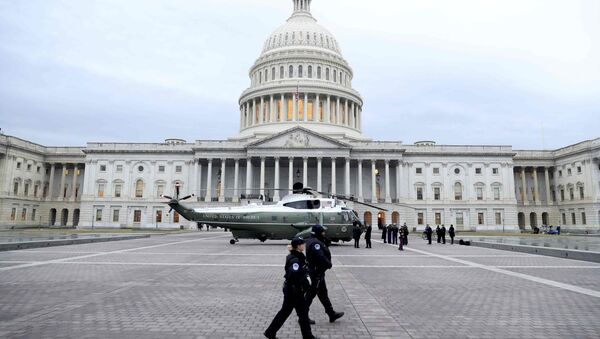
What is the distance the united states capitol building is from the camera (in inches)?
2781

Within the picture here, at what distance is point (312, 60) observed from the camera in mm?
88562

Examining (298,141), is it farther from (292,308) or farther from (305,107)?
(292,308)

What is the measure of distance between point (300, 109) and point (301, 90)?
13.1ft

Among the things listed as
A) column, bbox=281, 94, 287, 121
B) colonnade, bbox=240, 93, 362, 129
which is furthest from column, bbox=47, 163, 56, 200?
column, bbox=281, 94, 287, 121

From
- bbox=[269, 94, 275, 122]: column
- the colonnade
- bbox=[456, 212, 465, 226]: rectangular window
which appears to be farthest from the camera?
bbox=[269, 94, 275, 122]: column

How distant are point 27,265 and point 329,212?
18.7 metres

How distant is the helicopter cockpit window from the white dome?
69.5m

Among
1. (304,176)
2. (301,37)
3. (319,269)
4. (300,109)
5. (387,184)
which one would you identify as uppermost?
(301,37)

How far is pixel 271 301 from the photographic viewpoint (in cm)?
957

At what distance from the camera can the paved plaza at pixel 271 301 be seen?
7.11 metres

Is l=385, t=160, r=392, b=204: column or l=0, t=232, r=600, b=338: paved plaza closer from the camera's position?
l=0, t=232, r=600, b=338: paved plaza

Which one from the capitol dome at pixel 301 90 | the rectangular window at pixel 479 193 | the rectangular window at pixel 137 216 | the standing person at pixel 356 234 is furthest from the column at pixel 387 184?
the rectangular window at pixel 137 216

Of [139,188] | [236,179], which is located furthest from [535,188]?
[139,188]

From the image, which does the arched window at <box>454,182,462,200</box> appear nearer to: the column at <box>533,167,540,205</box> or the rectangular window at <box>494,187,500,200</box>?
the rectangular window at <box>494,187,500,200</box>
